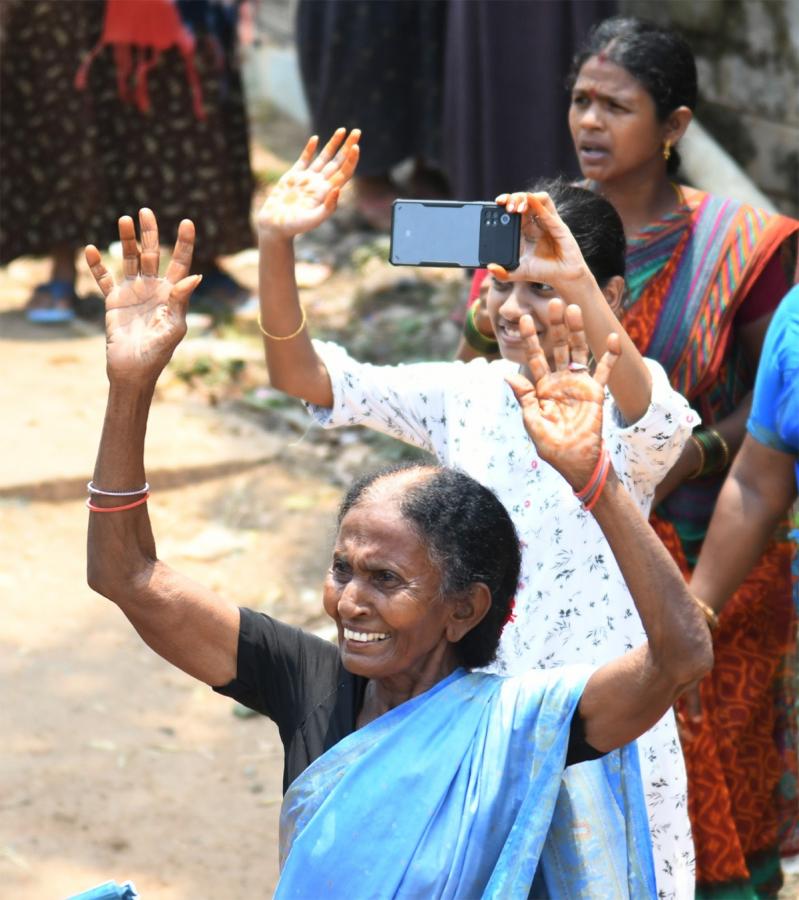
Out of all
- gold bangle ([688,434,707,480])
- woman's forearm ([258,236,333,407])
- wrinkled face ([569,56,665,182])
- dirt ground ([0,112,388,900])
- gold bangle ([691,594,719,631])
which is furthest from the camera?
dirt ground ([0,112,388,900])

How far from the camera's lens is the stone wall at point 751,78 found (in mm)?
5348

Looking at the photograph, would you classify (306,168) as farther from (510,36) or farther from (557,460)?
(510,36)

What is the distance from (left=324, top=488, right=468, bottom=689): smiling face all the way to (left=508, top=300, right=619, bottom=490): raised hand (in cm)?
27

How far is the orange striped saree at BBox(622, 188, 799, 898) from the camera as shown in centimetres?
334

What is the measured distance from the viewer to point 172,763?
440cm

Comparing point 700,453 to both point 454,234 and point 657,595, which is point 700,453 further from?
point 657,595

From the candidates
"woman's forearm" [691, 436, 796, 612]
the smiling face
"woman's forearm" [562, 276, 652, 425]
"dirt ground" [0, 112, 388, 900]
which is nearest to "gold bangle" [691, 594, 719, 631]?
"woman's forearm" [691, 436, 796, 612]

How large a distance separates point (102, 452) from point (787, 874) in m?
2.18

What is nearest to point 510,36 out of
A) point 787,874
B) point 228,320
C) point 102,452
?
point 228,320

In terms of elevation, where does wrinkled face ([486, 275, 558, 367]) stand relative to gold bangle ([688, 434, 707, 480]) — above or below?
above

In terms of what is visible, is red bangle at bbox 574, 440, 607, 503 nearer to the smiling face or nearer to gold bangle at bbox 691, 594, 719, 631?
the smiling face

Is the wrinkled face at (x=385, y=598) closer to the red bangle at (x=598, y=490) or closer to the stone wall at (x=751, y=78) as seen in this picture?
the red bangle at (x=598, y=490)

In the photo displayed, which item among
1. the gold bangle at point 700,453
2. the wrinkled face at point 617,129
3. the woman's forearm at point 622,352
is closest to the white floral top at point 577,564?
the woman's forearm at point 622,352

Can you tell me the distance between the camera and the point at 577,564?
2.81m
